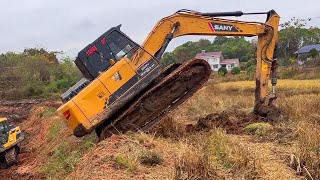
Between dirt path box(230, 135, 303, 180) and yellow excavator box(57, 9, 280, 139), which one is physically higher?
yellow excavator box(57, 9, 280, 139)

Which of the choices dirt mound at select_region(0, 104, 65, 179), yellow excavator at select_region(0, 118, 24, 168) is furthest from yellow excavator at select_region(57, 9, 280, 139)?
yellow excavator at select_region(0, 118, 24, 168)

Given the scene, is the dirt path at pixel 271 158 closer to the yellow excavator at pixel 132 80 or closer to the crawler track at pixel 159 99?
the crawler track at pixel 159 99

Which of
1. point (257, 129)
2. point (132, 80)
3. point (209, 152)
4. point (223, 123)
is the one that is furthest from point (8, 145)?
point (209, 152)

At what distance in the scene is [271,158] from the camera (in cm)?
777

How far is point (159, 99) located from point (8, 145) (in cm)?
815

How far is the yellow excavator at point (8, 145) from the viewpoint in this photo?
16062 millimetres

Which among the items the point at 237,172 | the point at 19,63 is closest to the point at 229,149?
the point at 237,172

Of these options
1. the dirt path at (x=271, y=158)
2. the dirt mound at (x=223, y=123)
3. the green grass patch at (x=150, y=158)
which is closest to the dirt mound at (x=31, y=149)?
the dirt mound at (x=223, y=123)

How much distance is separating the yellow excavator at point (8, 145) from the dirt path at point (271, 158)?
9.53 metres

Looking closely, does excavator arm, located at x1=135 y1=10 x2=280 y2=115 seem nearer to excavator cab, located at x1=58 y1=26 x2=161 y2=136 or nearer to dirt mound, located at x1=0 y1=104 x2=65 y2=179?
excavator cab, located at x1=58 y1=26 x2=161 y2=136

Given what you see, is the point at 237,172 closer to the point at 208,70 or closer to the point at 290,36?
the point at 208,70

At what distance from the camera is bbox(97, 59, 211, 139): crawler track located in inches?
412

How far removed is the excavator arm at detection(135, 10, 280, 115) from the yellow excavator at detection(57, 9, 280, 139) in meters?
0.03

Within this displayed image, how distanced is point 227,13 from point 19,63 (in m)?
42.7
